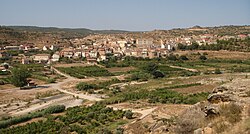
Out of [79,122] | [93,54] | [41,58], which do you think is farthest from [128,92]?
[93,54]

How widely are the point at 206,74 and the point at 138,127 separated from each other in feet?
128

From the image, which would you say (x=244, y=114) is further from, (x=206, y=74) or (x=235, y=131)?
(x=206, y=74)

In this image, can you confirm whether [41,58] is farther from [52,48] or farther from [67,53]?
[52,48]

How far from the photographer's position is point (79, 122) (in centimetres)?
2511

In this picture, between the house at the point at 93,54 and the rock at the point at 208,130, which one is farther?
the house at the point at 93,54

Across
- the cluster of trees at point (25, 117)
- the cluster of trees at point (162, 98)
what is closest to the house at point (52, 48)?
the cluster of trees at point (162, 98)

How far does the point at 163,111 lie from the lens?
88.2 feet

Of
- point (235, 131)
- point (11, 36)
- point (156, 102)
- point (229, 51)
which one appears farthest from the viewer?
point (11, 36)

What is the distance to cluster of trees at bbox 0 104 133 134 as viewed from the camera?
2275 centimetres

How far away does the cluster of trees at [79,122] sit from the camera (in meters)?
22.8

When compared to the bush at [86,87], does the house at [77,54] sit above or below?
above

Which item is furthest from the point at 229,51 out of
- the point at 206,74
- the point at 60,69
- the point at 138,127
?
the point at 138,127

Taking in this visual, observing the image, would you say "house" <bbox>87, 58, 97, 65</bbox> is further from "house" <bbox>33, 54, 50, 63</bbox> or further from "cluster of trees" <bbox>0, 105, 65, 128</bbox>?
"cluster of trees" <bbox>0, 105, 65, 128</bbox>

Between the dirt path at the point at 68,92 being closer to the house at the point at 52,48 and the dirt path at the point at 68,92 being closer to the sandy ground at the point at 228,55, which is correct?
the house at the point at 52,48
